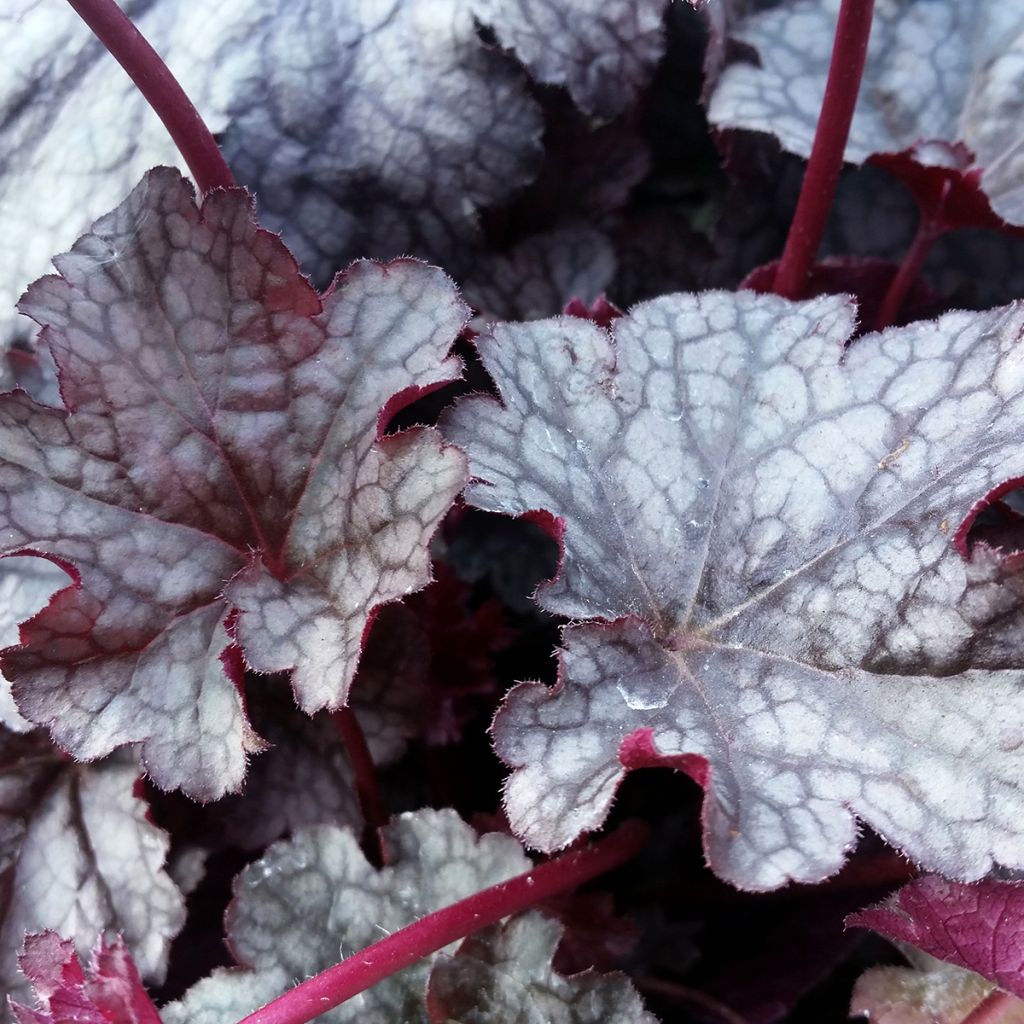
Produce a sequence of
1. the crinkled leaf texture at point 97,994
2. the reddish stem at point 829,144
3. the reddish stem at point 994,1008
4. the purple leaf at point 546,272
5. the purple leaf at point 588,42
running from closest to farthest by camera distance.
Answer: the crinkled leaf texture at point 97,994, the reddish stem at point 994,1008, the reddish stem at point 829,144, the purple leaf at point 588,42, the purple leaf at point 546,272

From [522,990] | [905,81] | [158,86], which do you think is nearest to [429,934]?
[522,990]

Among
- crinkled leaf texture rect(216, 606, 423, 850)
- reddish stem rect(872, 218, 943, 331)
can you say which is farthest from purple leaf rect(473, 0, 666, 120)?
crinkled leaf texture rect(216, 606, 423, 850)

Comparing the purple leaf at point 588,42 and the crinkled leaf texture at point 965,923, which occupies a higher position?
the purple leaf at point 588,42

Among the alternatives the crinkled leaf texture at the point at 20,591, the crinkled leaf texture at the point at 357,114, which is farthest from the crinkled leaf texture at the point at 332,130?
the crinkled leaf texture at the point at 20,591

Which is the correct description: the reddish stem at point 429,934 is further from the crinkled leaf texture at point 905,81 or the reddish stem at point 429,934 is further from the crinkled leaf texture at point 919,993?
the crinkled leaf texture at point 905,81

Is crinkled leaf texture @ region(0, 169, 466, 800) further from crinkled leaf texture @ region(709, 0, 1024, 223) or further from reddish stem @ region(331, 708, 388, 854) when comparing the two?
crinkled leaf texture @ region(709, 0, 1024, 223)

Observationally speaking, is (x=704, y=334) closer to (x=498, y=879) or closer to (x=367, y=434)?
(x=367, y=434)

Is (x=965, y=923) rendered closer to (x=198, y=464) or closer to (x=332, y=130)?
(x=198, y=464)

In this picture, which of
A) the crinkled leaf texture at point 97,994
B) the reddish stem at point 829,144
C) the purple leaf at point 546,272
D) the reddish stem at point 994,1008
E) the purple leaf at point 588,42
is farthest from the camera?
the purple leaf at point 546,272
